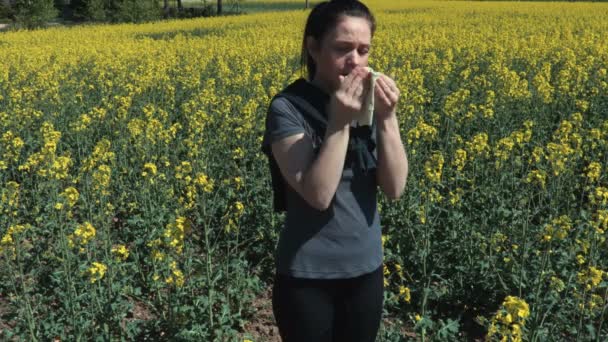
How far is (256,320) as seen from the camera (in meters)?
4.42

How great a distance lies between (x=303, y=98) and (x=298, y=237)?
47 centimetres

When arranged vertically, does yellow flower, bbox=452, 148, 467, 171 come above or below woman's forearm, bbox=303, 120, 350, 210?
below

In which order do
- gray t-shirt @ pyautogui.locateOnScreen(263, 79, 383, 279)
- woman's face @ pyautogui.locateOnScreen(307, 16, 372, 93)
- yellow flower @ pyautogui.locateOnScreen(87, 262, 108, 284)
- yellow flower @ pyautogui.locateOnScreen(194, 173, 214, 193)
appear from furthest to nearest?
yellow flower @ pyautogui.locateOnScreen(194, 173, 214, 193)
yellow flower @ pyautogui.locateOnScreen(87, 262, 108, 284)
gray t-shirt @ pyautogui.locateOnScreen(263, 79, 383, 279)
woman's face @ pyautogui.locateOnScreen(307, 16, 372, 93)

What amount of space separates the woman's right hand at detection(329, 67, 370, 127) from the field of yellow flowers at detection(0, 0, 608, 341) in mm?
882

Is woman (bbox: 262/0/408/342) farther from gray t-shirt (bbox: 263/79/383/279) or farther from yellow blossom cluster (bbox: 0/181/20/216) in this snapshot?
yellow blossom cluster (bbox: 0/181/20/216)

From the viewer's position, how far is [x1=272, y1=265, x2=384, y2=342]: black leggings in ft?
6.80

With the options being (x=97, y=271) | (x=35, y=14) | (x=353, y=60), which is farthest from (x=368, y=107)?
(x=35, y=14)

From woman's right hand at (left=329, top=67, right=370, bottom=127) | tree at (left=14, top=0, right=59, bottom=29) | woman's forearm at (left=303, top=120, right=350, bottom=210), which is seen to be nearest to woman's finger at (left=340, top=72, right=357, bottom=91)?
woman's right hand at (left=329, top=67, right=370, bottom=127)

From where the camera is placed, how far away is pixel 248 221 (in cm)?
556

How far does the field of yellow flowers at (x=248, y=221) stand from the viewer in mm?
3604

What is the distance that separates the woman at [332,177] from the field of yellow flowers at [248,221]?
21.4 inches

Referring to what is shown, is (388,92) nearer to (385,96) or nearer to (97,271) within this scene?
(385,96)

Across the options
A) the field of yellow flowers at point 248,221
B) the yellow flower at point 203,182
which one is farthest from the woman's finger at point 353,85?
the yellow flower at point 203,182

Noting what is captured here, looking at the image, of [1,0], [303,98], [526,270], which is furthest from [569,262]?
[1,0]
